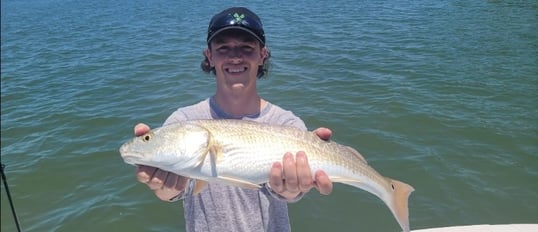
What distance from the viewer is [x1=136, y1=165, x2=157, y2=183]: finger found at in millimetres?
3023

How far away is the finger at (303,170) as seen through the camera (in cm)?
308

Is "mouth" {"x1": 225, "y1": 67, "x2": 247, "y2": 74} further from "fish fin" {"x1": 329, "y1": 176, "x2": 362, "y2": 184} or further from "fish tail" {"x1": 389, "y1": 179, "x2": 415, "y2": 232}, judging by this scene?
"fish tail" {"x1": 389, "y1": 179, "x2": 415, "y2": 232}

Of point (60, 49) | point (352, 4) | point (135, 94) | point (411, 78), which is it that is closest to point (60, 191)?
point (135, 94)

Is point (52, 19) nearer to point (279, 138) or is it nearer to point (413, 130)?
point (413, 130)

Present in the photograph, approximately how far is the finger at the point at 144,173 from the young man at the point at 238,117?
82mm

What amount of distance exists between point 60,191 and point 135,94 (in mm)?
4926

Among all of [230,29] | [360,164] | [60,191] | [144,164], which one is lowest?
[60,191]

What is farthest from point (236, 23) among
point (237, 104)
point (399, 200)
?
point (399, 200)

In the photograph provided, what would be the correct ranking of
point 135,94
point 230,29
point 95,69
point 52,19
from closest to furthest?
point 230,29 → point 135,94 → point 95,69 → point 52,19

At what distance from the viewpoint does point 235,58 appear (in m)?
3.57

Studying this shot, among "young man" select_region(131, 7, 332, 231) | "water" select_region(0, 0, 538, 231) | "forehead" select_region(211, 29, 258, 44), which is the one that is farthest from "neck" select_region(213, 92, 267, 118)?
"water" select_region(0, 0, 538, 231)

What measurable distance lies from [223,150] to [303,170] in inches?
22.0

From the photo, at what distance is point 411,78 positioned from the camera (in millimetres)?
12820

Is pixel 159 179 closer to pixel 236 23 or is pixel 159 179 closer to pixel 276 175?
pixel 276 175
